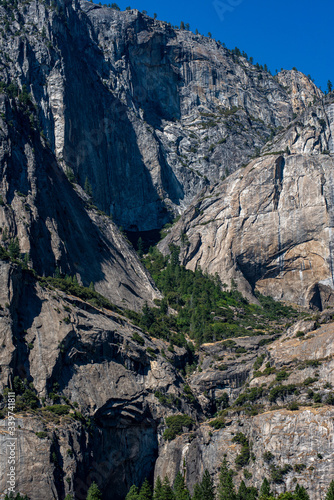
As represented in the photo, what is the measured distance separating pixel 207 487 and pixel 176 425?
17893 mm

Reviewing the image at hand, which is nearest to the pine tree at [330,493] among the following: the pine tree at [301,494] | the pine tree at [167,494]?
the pine tree at [301,494]

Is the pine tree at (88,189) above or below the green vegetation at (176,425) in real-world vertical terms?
above

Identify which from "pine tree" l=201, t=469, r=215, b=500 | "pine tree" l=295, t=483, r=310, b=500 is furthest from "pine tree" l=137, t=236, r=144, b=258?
"pine tree" l=295, t=483, r=310, b=500

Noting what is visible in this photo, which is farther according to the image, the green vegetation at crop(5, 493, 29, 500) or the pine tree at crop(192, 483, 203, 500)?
the pine tree at crop(192, 483, 203, 500)

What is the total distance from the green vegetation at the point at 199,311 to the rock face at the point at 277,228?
19.2 ft

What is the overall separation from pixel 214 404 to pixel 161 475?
774 inches

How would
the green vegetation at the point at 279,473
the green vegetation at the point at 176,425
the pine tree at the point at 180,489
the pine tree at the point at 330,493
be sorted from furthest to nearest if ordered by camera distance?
the green vegetation at the point at 176,425 < the pine tree at the point at 180,489 < the green vegetation at the point at 279,473 < the pine tree at the point at 330,493

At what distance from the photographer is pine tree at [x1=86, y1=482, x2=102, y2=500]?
70.1 m

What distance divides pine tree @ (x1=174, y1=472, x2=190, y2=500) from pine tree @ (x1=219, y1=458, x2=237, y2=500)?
14.2 feet

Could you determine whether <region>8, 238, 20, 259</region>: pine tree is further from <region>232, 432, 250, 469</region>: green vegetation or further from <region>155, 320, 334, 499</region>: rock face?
<region>232, 432, 250, 469</region>: green vegetation

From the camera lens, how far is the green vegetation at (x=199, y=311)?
118938mm

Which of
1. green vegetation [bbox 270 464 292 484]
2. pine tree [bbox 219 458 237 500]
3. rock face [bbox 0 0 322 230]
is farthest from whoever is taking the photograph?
rock face [bbox 0 0 322 230]

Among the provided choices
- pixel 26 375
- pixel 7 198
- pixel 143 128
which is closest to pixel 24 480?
pixel 26 375

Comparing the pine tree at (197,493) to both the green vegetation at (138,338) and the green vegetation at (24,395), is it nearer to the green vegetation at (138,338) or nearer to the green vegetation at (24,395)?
the green vegetation at (24,395)
